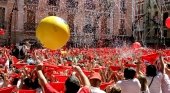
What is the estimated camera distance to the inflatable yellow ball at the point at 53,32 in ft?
23.3

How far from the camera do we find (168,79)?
7387mm

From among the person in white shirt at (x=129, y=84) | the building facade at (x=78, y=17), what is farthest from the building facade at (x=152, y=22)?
the person in white shirt at (x=129, y=84)

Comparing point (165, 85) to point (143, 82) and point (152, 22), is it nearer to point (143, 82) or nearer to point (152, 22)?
point (143, 82)

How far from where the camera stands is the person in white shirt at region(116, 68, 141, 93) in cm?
644

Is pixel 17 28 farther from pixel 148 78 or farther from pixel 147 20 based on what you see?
pixel 148 78

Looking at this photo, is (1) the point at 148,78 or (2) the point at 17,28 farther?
(2) the point at 17,28

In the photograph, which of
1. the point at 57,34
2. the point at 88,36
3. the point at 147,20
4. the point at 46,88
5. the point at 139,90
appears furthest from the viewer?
the point at 147,20

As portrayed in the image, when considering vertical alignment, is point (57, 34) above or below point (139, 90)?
above

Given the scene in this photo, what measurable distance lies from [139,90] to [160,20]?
57130 millimetres

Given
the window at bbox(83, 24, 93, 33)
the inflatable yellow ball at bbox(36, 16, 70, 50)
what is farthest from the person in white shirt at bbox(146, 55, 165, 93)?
the window at bbox(83, 24, 93, 33)

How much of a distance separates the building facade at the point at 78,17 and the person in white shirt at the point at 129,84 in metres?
36.6

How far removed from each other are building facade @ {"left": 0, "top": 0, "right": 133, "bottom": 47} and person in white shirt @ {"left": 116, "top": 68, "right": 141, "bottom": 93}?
1440 inches

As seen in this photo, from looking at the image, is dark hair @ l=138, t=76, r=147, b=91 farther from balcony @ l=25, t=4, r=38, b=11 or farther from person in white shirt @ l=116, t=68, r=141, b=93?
balcony @ l=25, t=4, r=38, b=11

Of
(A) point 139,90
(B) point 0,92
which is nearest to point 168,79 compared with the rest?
(A) point 139,90
